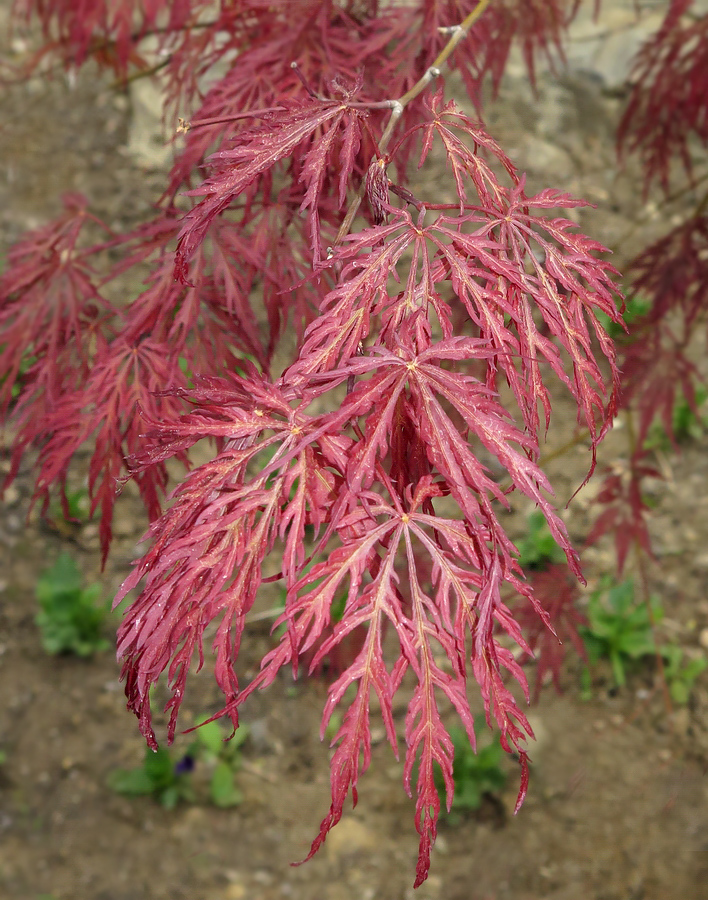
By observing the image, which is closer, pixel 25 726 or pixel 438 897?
pixel 438 897

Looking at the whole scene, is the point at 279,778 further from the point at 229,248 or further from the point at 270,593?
the point at 229,248

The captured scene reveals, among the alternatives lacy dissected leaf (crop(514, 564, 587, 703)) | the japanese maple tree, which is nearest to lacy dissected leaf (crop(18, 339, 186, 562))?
the japanese maple tree

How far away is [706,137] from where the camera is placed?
1782mm

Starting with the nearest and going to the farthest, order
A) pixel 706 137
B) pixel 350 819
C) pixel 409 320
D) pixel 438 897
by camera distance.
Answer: pixel 409 320
pixel 706 137
pixel 438 897
pixel 350 819

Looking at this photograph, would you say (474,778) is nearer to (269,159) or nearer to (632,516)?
(632,516)

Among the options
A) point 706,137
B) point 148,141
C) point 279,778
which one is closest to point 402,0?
point 706,137

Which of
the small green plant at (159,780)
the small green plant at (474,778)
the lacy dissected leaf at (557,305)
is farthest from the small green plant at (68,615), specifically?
the lacy dissected leaf at (557,305)

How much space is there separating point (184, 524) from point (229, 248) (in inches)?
19.9

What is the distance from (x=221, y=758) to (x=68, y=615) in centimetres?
56

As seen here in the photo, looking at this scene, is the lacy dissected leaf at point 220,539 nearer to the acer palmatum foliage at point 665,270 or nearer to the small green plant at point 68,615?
the acer palmatum foliage at point 665,270

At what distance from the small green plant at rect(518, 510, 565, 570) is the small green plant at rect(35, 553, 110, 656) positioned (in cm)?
119

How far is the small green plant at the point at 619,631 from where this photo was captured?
2.26 metres

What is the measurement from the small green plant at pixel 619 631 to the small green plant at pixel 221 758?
0.98 meters

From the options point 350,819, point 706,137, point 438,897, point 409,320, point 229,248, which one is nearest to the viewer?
point 409,320
